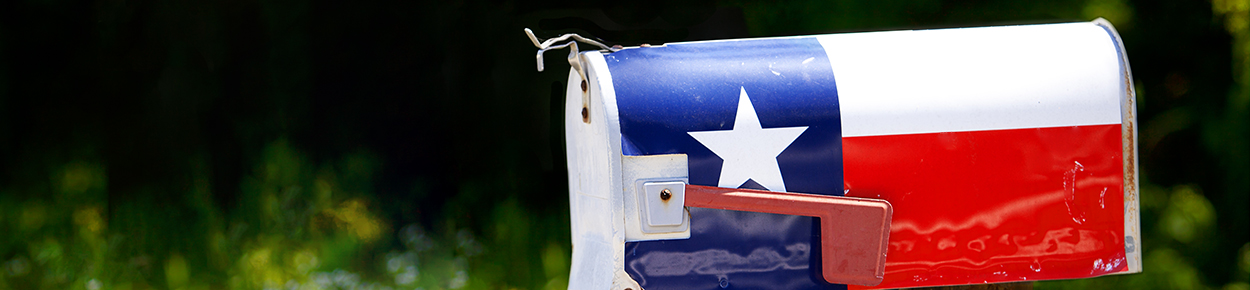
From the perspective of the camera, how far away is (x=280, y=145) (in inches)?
152

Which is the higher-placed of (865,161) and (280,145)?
(280,145)

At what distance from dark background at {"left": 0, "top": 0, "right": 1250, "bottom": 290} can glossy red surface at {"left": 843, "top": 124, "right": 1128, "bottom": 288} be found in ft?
6.45

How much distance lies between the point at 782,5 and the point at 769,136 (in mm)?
1739

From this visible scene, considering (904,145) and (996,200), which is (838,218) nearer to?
(904,145)

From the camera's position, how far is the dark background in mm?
3785

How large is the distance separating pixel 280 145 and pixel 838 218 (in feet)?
9.06

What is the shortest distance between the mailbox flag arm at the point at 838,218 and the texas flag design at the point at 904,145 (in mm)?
23

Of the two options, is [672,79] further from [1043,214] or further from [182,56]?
[182,56]

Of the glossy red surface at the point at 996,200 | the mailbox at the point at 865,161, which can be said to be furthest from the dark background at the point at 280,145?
the glossy red surface at the point at 996,200

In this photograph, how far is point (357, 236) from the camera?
12.8 feet

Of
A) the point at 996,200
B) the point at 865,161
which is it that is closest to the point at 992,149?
the point at 996,200

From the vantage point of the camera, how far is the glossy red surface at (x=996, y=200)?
189 cm

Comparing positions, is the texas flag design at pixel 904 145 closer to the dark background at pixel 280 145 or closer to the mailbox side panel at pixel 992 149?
the mailbox side panel at pixel 992 149

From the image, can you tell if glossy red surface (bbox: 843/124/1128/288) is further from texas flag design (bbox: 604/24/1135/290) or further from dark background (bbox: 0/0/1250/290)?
dark background (bbox: 0/0/1250/290)
